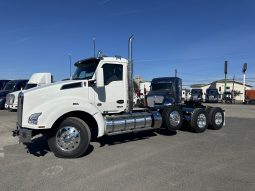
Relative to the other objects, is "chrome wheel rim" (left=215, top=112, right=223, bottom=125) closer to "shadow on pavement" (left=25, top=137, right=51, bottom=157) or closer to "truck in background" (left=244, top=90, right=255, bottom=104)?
"shadow on pavement" (left=25, top=137, right=51, bottom=157)

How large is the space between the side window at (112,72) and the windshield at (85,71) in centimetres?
34

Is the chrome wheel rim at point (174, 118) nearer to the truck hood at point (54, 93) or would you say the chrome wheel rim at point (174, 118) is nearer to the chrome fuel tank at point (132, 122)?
the chrome fuel tank at point (132, 122)

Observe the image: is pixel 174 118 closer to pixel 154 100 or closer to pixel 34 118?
pixel 154 100

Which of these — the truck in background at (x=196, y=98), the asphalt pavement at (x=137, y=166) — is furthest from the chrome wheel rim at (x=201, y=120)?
the asphalt pavement at (x=137, y=166)

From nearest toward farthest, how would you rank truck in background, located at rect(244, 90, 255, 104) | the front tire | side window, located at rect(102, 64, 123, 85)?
1. side window, located at rect(102, 64, 123, 85)
2. the front tire
3. truck in background, located at rect(244, 90, 255, 104)

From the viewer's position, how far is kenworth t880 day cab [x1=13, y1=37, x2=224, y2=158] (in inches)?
293

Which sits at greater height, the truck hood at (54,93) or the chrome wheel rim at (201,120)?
the truck hood at (54,93)

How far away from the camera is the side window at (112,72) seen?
29.1 feet

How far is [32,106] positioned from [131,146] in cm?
310

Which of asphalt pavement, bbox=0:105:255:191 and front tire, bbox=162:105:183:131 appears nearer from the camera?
asphalt pavement, bbox=0:105:255:191

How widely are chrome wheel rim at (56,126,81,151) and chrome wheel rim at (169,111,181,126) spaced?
4.11 metres

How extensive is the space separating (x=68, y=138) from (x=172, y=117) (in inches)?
173

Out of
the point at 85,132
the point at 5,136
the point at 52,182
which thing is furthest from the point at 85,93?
the point at 5,136

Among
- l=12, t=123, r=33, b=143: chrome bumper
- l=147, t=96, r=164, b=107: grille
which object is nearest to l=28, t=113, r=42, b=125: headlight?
l=12, t=123, r=33, b=143: chrome bumper
